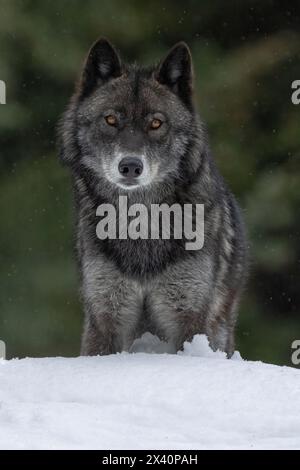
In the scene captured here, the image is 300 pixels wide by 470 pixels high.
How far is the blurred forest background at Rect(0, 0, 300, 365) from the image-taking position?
11.3 meters

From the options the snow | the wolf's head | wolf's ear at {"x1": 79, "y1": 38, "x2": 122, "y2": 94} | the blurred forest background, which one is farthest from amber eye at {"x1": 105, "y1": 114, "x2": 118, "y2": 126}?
the blurred forest background

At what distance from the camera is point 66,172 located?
37.3 ft

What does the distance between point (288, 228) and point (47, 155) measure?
288cm

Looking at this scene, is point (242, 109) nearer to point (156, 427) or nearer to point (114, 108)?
point (114, 108)

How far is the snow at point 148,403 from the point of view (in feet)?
13.3

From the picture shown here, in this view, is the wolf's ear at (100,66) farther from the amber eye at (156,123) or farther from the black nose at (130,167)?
the black nose at (130,167)

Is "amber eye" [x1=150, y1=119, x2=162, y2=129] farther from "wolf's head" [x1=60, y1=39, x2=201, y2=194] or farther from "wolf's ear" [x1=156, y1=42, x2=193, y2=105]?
"wolf's ear" [x1=156, y1=42, x2=193, y2=105]

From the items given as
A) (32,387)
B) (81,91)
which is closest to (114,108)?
(81,91)

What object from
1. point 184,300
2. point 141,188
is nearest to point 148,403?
point 184,300

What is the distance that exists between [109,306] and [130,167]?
2.80 feet

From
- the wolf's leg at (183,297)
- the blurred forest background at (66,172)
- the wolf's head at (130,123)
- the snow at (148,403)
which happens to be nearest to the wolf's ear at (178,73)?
the wolf's head at (130,123)

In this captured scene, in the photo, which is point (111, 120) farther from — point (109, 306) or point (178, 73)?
point (109, 306)

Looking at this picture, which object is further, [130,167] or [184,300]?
[184,300]

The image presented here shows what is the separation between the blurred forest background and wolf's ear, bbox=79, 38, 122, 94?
5133mm
